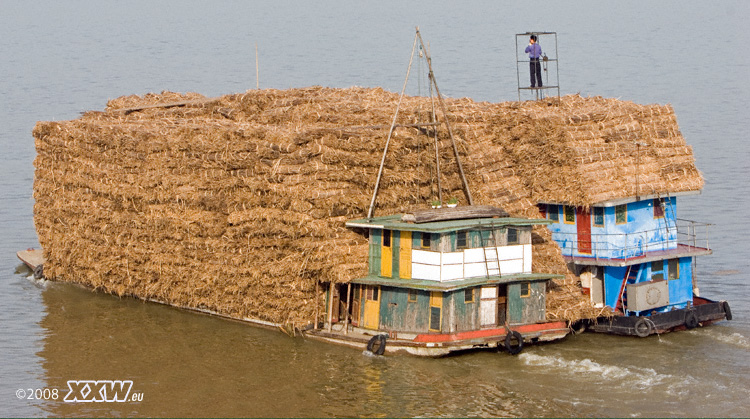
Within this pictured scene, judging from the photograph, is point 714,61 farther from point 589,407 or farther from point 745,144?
point 589,407

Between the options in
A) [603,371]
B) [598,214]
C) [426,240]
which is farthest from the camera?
[598,214]

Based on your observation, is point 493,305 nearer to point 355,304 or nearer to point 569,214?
point 355,304

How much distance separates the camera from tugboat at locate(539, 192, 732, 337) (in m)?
38.3

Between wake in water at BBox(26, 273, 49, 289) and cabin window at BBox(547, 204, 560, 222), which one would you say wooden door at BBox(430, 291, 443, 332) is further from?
wake in water at BBox(26, 273, 49, 289)

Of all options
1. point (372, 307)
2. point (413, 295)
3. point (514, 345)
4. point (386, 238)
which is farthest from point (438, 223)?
point (514, 345)

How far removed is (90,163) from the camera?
148ft

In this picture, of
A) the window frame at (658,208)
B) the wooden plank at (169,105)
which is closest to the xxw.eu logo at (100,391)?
the window frame at (658,208)

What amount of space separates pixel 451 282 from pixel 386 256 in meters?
2.49

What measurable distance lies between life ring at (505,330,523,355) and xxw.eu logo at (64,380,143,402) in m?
10.8

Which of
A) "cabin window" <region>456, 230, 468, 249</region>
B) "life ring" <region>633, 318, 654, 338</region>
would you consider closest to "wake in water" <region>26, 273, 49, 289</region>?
"cabin window" <region>456, 230, 468, 249</region>

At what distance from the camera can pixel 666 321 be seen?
3812cm

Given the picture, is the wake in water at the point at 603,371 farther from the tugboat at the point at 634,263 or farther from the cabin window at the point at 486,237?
the tugboat at the point at 634,263

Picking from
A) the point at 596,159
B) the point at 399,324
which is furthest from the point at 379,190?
the point at 596,159

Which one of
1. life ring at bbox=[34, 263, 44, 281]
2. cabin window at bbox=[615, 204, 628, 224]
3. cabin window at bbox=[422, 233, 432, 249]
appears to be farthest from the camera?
life ring at bbox=[34, 263, 44, 281]
